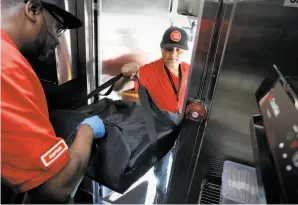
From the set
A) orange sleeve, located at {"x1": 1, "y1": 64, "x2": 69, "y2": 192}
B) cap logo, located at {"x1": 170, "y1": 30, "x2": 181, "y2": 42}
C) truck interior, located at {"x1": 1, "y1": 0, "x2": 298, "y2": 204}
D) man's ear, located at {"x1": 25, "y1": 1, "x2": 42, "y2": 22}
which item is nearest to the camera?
truck interior, located at {"x1": 1, "y1": 0, "x2": 298, "y2": 204}

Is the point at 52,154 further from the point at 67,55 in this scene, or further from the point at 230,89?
the point at 67,55

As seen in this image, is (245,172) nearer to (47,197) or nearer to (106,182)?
(106,182)

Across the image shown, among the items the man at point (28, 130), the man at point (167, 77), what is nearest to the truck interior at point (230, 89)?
the man at point (28, 130)

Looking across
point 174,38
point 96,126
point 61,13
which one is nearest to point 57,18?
point 61,13

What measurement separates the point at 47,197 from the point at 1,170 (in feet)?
0.53

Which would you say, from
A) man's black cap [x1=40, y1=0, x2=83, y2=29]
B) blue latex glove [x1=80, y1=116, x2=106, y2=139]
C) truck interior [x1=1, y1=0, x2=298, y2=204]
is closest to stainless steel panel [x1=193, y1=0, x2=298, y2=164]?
truck interior [x1=1, y1=0, x2=298, y2=204]

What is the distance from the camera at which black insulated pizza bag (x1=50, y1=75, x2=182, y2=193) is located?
902 millimetres

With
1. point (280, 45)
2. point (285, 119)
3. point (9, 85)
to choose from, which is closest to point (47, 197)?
point (9, 85)

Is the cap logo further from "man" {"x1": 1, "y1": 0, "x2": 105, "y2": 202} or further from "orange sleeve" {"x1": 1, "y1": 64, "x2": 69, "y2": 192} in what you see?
"orange sleeve" {"x1": 1, "y1": 64, "x2": 69, "y2": 192}

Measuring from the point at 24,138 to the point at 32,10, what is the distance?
482 mm

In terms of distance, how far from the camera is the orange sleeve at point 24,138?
0.62 m

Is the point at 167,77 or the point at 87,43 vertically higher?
the point at 87,43

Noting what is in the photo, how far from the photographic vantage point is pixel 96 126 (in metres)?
0.94

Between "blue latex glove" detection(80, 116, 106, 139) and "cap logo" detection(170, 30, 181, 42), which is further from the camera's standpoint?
"cap logo" detection(170, 30, 181, 42)
